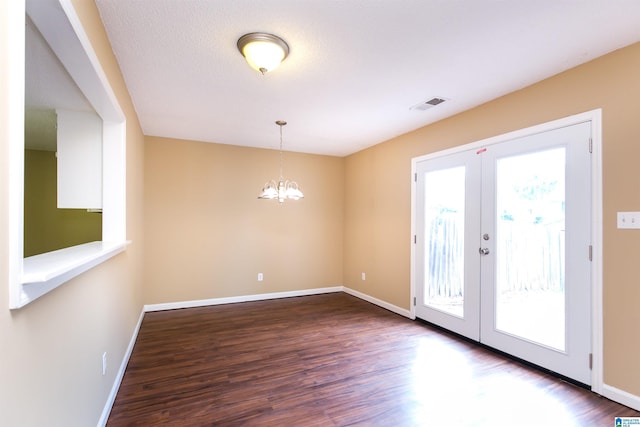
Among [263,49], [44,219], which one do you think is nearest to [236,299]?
[44,219]

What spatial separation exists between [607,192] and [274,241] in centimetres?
421

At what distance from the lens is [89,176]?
230cm

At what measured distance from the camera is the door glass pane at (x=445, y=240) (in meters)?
3.54

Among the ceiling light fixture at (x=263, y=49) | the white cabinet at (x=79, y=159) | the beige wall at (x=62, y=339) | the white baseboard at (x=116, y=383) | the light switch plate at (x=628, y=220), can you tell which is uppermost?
the ceiling light fixture at (x=263, y=49)

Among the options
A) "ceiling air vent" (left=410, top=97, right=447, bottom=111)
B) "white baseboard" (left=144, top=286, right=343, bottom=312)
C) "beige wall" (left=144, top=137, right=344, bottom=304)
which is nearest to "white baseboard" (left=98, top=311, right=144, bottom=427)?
"white baseboard" (left=144, top=286, right=343, bottom=312)

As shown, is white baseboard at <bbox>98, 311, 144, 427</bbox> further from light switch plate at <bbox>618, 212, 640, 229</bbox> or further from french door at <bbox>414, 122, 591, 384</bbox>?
light switch plate at <bbox>618, 212, 640, 229</bbox>

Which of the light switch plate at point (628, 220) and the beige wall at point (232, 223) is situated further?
the beige wall at point (232, 223)

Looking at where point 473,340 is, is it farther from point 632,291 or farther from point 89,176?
point 89,176

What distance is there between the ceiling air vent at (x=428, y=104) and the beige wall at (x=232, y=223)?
8.37ft

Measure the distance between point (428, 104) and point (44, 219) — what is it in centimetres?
567

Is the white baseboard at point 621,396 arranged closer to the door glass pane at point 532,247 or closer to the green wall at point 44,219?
the door glass pane at point 532,247

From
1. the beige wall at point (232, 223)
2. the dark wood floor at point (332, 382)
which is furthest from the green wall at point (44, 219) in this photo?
the dark wood floor at point (332, 382)

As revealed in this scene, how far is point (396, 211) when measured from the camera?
14.7 ft

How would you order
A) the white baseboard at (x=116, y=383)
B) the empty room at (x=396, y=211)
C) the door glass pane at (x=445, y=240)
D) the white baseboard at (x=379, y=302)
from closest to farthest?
the empty room at (x=396, y=211)
the white baseboard at (x=116, y=383)
the door glass pane at (x=445, y=240)
the white baseboard at (x=379, y=302)
